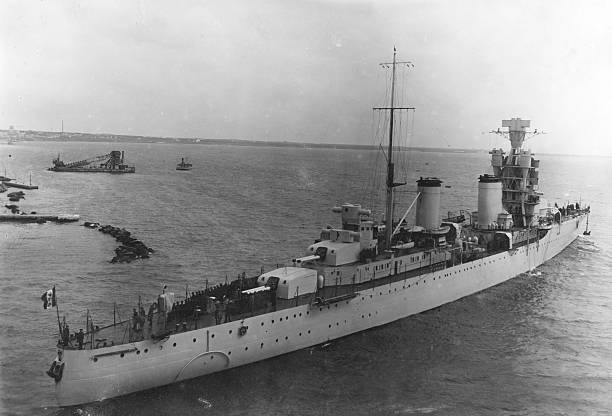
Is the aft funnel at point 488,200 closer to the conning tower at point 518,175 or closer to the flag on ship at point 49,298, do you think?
the conning tower at point 518,175

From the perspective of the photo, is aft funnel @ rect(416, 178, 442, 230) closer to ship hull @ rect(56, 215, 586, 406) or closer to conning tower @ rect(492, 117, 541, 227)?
ship hull @ rect(56, 215, 586, 406)

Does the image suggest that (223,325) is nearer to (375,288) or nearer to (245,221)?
(375,288)

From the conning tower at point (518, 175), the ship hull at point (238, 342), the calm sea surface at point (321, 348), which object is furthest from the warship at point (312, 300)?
the conning tower at point (518, 175)

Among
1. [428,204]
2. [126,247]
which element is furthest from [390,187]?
[126,247]

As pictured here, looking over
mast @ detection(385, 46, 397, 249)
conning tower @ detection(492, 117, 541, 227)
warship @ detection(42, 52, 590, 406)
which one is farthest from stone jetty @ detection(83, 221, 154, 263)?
conning tower @ detection(492, 117, 541, 227)

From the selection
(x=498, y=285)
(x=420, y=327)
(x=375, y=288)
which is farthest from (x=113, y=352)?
(x=498, y=285)

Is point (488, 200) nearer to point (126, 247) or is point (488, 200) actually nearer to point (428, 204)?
point (428, 204)
